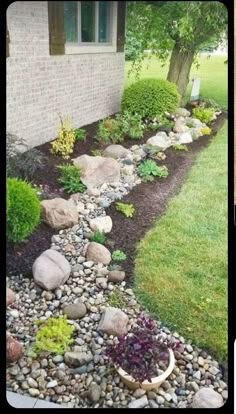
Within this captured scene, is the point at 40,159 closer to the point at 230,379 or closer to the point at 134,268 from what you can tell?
the point at 134,268

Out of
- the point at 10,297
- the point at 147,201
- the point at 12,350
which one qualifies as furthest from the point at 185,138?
the point at 12,350

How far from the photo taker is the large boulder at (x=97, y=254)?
1431 mm

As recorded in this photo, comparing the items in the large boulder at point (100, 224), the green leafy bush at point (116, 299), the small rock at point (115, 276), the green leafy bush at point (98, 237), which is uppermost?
the large boulder at point (100, 224)

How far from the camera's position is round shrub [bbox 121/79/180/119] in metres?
1.44

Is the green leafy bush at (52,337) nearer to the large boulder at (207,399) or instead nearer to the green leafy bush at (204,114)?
the large boulder at (207,399)

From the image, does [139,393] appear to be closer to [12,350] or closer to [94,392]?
[94,392]

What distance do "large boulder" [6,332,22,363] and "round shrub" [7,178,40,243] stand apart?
1.07 ft

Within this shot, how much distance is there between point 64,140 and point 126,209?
12.5 inches

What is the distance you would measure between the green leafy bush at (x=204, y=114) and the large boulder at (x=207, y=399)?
90cm

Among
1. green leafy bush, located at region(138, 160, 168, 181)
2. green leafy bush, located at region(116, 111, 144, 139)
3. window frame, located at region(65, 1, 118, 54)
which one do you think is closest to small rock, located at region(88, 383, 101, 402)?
green leafy bush, located at region(138, 160, 168, 181)

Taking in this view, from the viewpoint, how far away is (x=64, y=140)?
1394 millimetres

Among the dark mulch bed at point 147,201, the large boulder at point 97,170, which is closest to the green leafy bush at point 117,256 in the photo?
the dark mulch bed at point 147,201

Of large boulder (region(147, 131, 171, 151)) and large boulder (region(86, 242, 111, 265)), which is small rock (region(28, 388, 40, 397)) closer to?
large boulder (region(86, 242, 111, 265))
